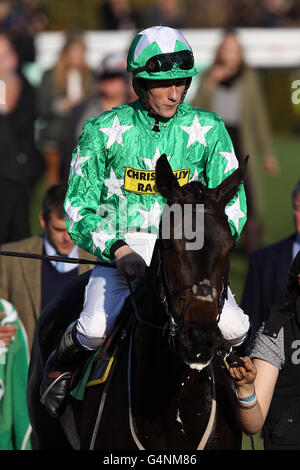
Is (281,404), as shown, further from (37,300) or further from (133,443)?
(37,300)

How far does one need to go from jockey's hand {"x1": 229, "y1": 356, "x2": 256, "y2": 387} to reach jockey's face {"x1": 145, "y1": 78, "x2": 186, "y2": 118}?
122cm

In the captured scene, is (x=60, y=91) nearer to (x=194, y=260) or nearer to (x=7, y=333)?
(x=7, y=333)

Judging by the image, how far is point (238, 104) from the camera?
12445 mm

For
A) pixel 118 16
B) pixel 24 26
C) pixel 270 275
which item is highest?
pixel 118 16

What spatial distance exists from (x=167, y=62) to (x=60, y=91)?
34.1 ft

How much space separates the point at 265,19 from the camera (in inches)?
860

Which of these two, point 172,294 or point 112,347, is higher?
point 172,294

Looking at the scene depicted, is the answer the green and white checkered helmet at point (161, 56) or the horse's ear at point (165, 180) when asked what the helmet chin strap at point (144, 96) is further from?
the horse's ear at point (165, 180)

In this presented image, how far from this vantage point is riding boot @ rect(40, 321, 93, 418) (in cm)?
527

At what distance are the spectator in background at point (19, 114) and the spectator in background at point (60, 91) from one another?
68 cm

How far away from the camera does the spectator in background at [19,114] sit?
12586 millimetres

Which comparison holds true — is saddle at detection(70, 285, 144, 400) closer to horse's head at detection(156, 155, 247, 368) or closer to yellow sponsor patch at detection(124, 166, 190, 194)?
yellow sponsor patch at detection(124, 166, 190, 194)

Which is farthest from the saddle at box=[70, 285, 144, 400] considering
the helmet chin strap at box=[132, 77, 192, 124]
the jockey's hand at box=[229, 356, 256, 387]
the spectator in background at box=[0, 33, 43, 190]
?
the spectator in background at box=[0, 33, 43, 190]

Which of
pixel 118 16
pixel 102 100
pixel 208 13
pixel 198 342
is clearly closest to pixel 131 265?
pixel 198 342
